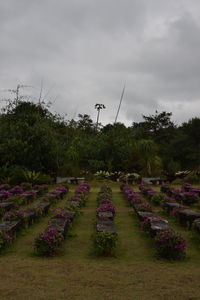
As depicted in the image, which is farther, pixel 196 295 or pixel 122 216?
pixel 122 216

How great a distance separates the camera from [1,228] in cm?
753

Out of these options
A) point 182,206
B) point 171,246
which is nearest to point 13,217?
point 171,246

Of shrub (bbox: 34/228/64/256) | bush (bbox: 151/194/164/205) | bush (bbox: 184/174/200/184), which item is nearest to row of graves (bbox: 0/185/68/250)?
shrub (bbox: 34/228/64/256)

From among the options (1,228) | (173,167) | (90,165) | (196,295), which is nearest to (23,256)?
(1,228)

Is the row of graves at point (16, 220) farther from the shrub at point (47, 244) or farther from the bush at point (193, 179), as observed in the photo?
the bush at point (193, 179)

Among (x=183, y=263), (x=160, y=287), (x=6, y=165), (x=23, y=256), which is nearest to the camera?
(x=160, y=287)

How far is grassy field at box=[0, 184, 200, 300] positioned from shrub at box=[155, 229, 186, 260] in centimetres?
18

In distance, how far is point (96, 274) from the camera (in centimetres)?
539

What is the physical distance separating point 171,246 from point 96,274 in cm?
146

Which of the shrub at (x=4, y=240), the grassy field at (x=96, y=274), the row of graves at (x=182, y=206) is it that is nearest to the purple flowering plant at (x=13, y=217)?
the grassy field at (x=96, y=274)

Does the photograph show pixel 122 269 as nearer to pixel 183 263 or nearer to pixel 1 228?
pixel 183 263

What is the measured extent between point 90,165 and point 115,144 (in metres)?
2.45

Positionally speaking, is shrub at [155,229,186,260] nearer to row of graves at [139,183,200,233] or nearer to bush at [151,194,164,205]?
row of graves at [139,183,200,233]

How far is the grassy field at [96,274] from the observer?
455 centimetres
